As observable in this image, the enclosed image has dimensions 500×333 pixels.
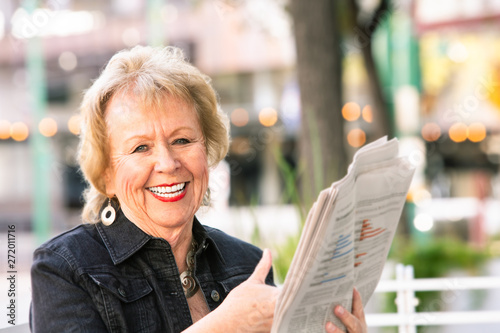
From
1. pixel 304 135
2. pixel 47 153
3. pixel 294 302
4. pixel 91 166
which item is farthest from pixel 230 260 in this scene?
pixel 47 153

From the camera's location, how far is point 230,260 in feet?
5.92

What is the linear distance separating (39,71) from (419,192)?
16.0ft

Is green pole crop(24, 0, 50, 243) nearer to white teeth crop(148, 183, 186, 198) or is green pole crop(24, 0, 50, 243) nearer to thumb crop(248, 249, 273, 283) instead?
white teeth crop(148, 183, 186, 198)

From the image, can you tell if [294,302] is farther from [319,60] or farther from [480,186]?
[480,186]

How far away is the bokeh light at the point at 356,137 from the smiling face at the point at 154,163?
30.5ft

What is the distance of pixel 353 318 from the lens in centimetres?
141

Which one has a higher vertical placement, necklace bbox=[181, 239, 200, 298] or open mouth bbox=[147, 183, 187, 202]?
open mouth bbox=[147, 183, 187, 202]

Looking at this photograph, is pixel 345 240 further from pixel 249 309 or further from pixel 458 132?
pixel 458 132

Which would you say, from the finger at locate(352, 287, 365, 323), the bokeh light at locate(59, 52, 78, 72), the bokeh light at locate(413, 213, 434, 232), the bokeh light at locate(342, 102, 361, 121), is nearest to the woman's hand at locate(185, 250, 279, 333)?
the finger at locate(352, 287, 365, 323)

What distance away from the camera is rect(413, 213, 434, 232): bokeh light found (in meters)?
8.37

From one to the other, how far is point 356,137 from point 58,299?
9.95 meters

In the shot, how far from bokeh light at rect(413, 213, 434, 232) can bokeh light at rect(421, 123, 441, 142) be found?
1.28 metres

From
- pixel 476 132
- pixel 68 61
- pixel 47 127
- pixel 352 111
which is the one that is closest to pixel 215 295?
pixel 47 127

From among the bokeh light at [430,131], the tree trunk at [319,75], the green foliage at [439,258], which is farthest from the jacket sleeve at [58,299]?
the bokeh light at [430,131]
